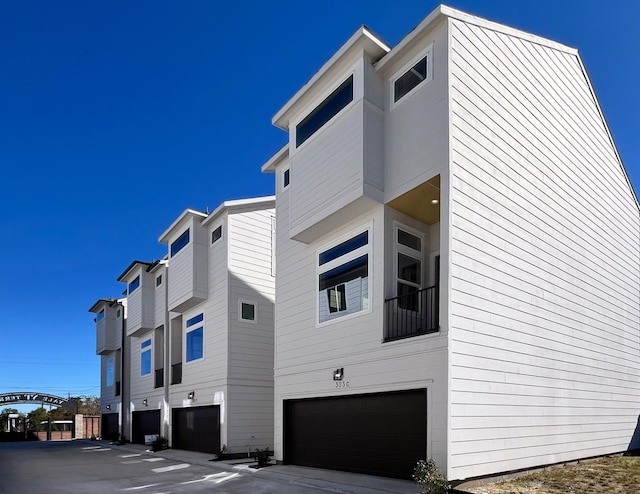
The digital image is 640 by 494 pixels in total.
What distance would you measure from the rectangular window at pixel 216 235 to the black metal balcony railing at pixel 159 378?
6385 millimetres

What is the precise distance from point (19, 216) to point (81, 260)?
6.71m

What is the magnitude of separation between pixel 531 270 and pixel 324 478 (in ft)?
17.6

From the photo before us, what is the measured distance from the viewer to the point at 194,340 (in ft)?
55.1

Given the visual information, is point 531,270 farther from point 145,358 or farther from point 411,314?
point 145,358

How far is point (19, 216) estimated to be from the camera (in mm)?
23953

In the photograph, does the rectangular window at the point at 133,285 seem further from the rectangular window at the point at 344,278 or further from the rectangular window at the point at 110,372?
the rectangular window at the point at 344,278

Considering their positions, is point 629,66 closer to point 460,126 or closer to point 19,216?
point 460,126

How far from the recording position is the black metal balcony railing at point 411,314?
8.87 meters

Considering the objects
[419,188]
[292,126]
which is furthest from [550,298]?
[292,126]

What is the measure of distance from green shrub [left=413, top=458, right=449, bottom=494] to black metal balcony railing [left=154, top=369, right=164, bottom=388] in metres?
14.0

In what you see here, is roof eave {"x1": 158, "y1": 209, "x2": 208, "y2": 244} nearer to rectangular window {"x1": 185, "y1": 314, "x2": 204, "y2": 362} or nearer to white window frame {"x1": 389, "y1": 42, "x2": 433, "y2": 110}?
rectangular window {"x1": 185, "y1": 314, "x2": 204, "y2": 362}

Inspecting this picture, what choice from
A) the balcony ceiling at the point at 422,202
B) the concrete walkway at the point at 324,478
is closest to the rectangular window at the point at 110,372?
the concrete walkway at the point at 324,478

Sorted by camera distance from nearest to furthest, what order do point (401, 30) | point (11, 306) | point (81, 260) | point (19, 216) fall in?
point (401, 30) < point (19, 216) < point (81, 260) < point (11, 306)

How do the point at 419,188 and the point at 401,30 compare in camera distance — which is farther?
the point at 401,30
